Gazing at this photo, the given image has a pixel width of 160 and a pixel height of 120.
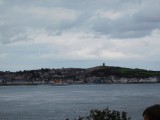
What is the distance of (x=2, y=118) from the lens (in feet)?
175

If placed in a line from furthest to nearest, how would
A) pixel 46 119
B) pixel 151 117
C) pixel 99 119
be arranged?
pixel 46 119, pixel 99 119, pixel 151 117

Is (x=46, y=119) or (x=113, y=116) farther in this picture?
(x=46, y=119)

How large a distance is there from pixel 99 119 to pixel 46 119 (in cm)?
4083

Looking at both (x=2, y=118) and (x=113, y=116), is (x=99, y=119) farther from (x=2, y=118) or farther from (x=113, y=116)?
(x=2, y=118)

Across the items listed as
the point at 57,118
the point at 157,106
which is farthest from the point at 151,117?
the point at 57,118

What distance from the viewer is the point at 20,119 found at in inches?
2051

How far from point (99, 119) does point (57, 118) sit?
40.8 metres

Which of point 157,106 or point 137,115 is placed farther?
point 137,115

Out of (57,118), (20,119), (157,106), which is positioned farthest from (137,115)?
(157,106)

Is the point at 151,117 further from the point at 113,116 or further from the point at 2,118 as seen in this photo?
the point at 2,118

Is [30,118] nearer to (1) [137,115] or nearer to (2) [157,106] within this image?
(1) [137,115]

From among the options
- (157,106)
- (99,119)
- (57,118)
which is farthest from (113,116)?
(57,118)

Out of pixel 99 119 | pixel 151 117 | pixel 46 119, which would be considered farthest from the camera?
pixel 46 119

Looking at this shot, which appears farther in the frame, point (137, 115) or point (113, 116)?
point (137, 115)
